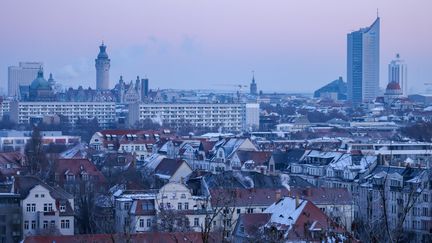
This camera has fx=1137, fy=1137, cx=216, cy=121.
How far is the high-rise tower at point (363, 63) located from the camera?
190 meters

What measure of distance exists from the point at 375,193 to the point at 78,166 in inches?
423

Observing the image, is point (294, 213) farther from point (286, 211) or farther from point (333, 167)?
point (333, 167)

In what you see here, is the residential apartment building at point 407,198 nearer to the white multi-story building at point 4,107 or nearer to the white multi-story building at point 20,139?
the white multi-story building at point 20,139

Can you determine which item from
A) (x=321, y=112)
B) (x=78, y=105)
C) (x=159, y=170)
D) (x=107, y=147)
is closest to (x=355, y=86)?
(x=321, y=112)

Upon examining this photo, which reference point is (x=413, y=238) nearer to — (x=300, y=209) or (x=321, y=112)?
(x=300, y=209)

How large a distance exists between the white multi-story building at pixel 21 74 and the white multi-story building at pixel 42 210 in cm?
14985

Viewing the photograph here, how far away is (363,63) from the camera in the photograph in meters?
192

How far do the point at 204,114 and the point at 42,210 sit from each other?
277ft

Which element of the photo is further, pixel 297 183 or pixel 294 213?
pixel 297 183

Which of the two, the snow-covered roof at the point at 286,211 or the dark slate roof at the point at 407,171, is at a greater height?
the dark slate roof at the point at 407,171

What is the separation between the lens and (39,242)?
78.5ft

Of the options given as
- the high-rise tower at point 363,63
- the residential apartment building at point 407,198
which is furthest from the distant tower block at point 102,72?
the residential apartment building at point 407,198

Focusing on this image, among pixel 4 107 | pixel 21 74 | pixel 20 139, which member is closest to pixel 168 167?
pixel 20 139

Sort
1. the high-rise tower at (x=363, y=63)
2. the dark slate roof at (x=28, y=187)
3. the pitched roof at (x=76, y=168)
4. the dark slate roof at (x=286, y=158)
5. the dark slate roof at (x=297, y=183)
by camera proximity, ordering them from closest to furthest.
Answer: the dark slate roof at (x=28, y=187) < the dark slate roof at (x=297, y=183) < the pitched roof at (x=76, y=168) < the dark slate roof at (x=286, y=158) < the high-rise tower at (x=363, y=63)
